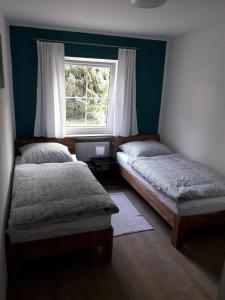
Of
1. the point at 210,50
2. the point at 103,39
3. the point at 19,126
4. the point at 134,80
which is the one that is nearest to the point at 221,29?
the point at 210,50

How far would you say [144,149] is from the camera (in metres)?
3.48

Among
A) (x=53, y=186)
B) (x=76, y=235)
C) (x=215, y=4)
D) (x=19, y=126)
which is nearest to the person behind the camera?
(x=76, y=235)

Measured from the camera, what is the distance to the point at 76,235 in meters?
1.95

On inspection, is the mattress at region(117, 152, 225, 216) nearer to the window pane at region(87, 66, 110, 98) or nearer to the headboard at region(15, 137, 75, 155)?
the headboard at region(15, 137, 75, 155)

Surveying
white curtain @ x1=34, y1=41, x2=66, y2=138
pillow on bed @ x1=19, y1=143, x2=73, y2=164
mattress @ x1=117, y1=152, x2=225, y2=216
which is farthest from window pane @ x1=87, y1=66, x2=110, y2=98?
mattress @ x1=117, y1=152, x2=225, y2=216

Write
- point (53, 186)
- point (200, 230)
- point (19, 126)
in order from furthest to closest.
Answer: point (19, 126), point (200, 230), point (53, 186)

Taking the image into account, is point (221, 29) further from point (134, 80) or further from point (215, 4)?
point (134, 80)

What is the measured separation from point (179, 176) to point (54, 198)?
1.42 metres

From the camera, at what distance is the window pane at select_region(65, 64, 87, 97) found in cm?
362

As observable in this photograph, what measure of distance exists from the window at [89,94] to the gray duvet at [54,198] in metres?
1.36

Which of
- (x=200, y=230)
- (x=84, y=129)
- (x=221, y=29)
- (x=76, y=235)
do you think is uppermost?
(x=221, y=29)

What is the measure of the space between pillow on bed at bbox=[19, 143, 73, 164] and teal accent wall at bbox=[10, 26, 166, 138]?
0.48 meters

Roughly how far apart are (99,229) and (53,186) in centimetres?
61

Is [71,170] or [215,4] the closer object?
[215,4]
